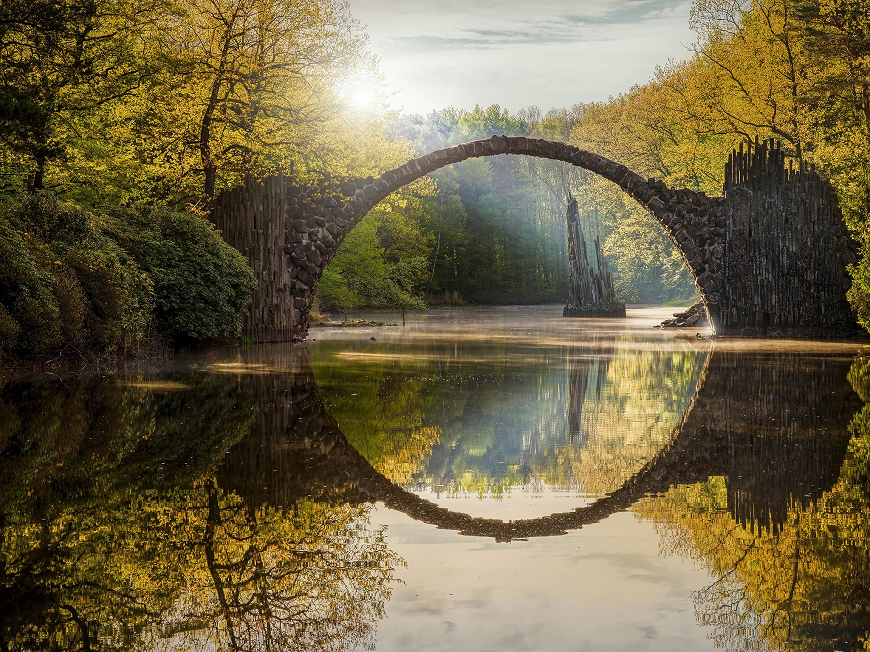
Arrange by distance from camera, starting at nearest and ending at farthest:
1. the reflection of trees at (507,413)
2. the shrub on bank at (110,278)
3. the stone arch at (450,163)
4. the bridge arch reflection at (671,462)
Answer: the bridge arch reflection at (671,462)
the reflection of trees at (507,413)
the shrub on bank at (110,278)
the stone arch at (450,163)

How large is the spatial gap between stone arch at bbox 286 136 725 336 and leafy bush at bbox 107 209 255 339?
3006 millimetres

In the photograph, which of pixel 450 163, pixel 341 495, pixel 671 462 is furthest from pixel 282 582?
pixel 450 163

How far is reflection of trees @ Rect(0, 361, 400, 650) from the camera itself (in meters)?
3.52

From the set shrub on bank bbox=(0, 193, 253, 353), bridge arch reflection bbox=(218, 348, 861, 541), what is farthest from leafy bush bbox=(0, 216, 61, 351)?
bridge arch reflection bbox=(218, 348, 861, 541)

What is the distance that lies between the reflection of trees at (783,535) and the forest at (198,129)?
9.47 m

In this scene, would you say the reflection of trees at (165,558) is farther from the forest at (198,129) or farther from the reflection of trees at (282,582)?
the forest at (198,129)

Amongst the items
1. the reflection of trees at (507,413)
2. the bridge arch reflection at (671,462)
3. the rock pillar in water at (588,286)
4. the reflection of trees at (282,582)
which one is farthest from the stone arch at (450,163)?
the reflection of trees at (282,582)

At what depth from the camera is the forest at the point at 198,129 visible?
1405cm

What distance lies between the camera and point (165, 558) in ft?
14.2

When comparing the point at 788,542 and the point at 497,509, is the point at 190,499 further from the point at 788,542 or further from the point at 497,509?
the point at 788,542

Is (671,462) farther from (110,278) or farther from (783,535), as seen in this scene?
(110,278)

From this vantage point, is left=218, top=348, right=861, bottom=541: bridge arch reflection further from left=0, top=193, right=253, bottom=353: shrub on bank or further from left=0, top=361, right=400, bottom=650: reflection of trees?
left=0, top=193, right=253, bottom=353: shrub on bank

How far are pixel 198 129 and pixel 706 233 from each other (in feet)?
42.2

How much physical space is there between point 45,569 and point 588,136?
155ft
